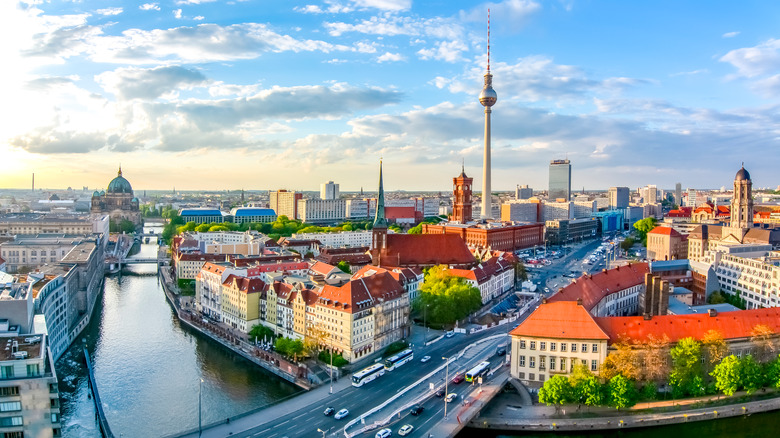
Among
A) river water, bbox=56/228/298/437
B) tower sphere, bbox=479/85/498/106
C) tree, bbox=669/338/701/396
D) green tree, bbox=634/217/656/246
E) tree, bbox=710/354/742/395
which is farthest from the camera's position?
green tree, bbox=634/217/656/246

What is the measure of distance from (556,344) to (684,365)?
27.4ft

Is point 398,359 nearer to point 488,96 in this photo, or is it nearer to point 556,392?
point 556,392

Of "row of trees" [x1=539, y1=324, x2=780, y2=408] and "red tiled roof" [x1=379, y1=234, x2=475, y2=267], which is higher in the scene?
"red tiled roof" [x1=379, y1=234, x2=475, y2=267]

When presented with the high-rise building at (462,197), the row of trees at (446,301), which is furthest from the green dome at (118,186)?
the row of trees at (446,301)

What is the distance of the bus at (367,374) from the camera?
39.7 meters

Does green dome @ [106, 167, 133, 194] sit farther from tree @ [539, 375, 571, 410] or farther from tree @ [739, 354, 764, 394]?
tree @ [739, 354, 764, 394]

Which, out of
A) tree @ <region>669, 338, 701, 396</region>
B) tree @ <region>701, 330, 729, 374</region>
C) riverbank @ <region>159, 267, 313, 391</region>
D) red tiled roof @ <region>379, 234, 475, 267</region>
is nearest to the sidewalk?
riverbank @ <region>159, 267, 313, 391</region>

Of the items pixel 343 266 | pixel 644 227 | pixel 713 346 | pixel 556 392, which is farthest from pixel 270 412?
pixel 644 227

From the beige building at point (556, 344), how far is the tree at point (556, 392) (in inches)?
113

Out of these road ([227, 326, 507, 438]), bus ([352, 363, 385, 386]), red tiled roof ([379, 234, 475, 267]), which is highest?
red tiled roof ([379, 234, 475, 267])

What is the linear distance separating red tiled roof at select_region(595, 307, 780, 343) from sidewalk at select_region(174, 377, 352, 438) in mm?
19515

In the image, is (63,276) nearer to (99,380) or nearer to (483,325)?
(99,380)

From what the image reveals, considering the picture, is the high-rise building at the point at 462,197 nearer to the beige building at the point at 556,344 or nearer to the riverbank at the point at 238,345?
the riverbank at the point at 238,345

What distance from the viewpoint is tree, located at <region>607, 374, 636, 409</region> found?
3488cm
